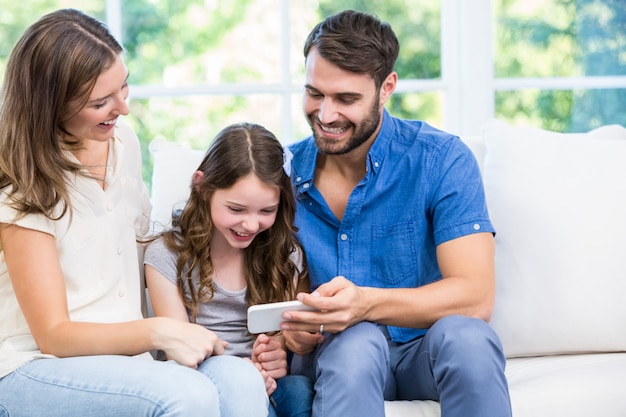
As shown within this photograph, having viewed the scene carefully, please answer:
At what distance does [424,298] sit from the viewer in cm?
181

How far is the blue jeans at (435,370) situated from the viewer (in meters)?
1.59

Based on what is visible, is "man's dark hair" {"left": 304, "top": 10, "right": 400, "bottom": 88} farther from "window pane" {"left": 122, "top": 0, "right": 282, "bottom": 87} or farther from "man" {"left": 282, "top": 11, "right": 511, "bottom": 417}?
"window pane" {"left": 122, "top": 0, "right": 282, "bottom": 87}

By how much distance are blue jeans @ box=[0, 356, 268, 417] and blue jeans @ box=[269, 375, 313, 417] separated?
17cm

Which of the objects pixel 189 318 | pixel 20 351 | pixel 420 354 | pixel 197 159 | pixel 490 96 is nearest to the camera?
pixel 20 351

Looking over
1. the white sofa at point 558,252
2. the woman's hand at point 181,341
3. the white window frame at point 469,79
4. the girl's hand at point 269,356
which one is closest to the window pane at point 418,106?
the white window frame at point 469,79

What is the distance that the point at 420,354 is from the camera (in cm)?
178

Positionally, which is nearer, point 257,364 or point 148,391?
point 148,391

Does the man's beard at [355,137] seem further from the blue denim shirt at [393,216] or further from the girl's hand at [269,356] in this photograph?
the girl's hand at [269,356]

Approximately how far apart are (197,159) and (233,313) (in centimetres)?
48

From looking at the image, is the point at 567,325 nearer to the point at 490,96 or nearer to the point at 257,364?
the point at 257,364

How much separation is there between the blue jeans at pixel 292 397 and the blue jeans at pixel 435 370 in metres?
0.06

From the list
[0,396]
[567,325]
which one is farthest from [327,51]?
[0,396]

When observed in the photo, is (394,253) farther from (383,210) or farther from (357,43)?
(357,43)

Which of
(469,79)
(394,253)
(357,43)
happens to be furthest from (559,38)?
(394,253)
